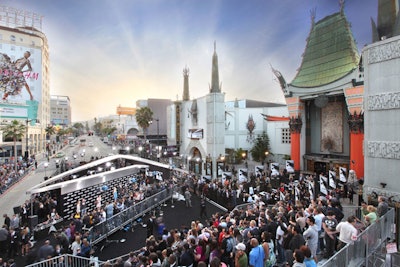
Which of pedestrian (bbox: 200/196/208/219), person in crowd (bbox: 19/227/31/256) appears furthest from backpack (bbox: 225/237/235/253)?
person in crowd (bbox: 19/227/31/256)

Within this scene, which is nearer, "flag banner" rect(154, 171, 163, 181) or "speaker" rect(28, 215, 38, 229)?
"speaker" rect(28, 215, 38, 229)

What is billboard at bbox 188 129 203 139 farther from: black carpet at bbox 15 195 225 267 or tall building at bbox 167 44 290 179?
black carpet at bbox 15 195 225 267

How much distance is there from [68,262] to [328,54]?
32.0m

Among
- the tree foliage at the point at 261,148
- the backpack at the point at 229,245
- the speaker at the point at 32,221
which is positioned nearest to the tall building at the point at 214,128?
the tree foliage at the point at 261,148

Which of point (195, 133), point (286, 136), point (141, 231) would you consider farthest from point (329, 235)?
point (286, 136)

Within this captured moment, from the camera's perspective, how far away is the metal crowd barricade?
11156 mm

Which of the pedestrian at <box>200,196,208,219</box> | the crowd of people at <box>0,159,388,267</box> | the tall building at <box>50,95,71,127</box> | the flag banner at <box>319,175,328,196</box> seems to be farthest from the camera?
the tall building at <box>50,95,71,127</box>

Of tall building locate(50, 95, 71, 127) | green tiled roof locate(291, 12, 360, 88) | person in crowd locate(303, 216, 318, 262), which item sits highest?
tall building locate(50, 95, 71, 127)

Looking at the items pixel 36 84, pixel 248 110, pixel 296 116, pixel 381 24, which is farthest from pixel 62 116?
pixel 381 24

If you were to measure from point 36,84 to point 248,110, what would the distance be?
176 feet

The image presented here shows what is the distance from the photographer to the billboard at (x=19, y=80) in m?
51.5

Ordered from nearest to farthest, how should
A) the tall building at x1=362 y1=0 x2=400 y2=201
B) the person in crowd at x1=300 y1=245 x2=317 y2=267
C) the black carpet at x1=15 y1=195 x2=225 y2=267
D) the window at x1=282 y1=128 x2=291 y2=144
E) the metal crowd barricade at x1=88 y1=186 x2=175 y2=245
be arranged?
1. the person in crowd at x1=300 y1=245 x2=317 y2=267
2. the black carpet at x1=15 y1=195 x2=225 y2=267
3. the metal crowd barricade at x1=88 y1=186 x2=175 y2=245
4. the tall building at x1=362 y1=0 x2=400 y2=201
5. the window at x1=282 y1=128 x2=291 y2=144

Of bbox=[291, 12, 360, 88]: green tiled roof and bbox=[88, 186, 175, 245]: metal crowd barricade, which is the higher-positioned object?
bbox=[291, 12, 360, 88]: green tiled roof

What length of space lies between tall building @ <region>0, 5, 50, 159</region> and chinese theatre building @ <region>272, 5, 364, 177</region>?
178 feet
